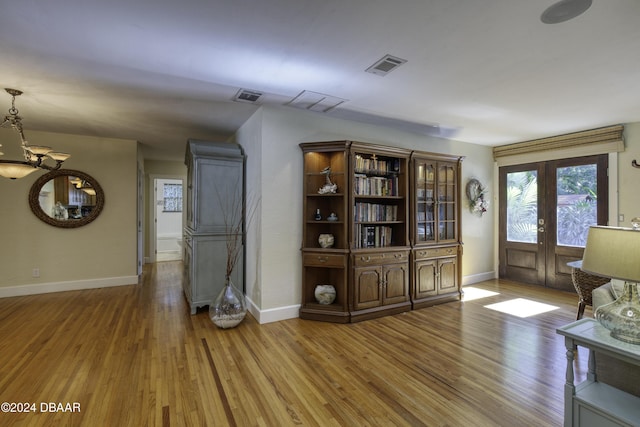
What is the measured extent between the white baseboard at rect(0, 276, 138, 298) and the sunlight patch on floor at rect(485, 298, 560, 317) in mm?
5957

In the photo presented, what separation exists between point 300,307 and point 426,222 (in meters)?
2.17

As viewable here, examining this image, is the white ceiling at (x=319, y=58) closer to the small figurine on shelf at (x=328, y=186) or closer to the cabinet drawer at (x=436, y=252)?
the small figurine on shelf at (x=328, y=186)

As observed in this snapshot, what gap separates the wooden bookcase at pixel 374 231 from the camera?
3664 millimetres

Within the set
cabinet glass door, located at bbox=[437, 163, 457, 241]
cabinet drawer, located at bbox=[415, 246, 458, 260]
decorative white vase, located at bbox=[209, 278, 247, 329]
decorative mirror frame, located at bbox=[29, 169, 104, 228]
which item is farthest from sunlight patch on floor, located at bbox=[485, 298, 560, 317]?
decorative mirror frame, located at bbox=[29, 169, 104, 228]

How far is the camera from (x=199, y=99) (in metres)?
3.31

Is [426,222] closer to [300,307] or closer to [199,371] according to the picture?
[300,307]

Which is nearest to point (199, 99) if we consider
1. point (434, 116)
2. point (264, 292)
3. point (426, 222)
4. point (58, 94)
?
point (58, 94)

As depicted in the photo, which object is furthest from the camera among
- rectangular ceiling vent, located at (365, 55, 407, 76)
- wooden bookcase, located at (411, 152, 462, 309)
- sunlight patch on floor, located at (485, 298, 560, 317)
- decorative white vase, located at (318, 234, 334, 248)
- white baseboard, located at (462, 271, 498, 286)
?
white baseboard, located at (462, 271, 498, 286)

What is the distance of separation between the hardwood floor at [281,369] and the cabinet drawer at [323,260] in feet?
2.34

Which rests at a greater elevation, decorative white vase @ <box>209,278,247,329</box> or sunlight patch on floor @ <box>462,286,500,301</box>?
decorative white vase @ <box>209,278,247,329</box>

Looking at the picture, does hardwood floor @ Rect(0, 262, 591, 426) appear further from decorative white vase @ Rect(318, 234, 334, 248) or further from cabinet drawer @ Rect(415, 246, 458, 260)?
decorative white vase @ Rect(318, 234, 334, 248)

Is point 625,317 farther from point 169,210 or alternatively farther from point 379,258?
point 169,210

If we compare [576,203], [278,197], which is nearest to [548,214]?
[576,203]

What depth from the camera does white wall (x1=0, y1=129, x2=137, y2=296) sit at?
181 inches
